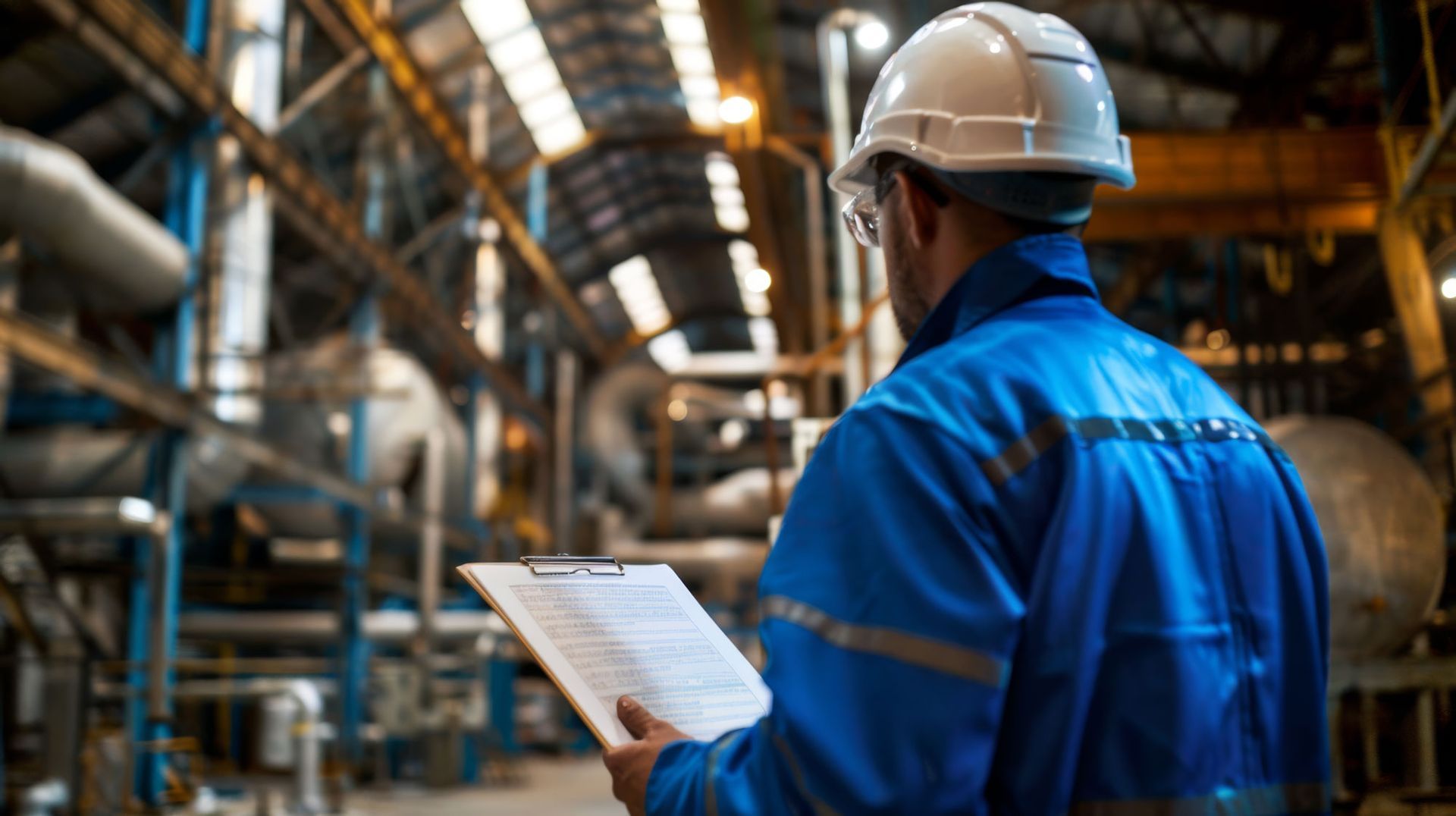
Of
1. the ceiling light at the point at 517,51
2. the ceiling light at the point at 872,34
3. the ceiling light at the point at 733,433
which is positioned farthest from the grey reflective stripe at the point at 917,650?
the ceiling light at the point at 733,433

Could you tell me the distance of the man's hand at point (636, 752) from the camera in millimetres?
1563

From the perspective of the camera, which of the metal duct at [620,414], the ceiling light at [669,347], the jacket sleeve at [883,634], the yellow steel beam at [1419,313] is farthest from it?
the ceiling light at [669,347]

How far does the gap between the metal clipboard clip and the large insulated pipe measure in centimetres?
880

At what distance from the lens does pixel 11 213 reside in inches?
362

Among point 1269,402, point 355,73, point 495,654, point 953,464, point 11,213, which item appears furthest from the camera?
point 495,654

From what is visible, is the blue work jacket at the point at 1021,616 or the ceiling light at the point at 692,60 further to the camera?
the ceiling light at the point at 692,60

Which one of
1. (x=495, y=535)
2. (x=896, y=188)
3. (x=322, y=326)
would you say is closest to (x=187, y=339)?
(x=322, y=326)

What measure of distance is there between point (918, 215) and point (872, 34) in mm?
7807

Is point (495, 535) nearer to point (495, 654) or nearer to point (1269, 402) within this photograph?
point (495, 654)

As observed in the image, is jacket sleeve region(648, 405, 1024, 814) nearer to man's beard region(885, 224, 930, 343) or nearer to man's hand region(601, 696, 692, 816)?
man's hand region(601, 696, 692, 816)

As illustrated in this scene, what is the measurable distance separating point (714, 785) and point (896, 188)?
0.80 metres

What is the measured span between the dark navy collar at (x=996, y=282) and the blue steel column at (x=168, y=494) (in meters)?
10.8

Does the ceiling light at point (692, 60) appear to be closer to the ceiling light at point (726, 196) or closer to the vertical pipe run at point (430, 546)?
the ceiling light at point (726, 196)

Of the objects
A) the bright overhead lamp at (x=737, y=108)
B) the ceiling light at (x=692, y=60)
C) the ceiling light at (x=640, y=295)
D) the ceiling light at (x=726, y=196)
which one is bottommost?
the bright overhead lamp at (x=737, y=108)
